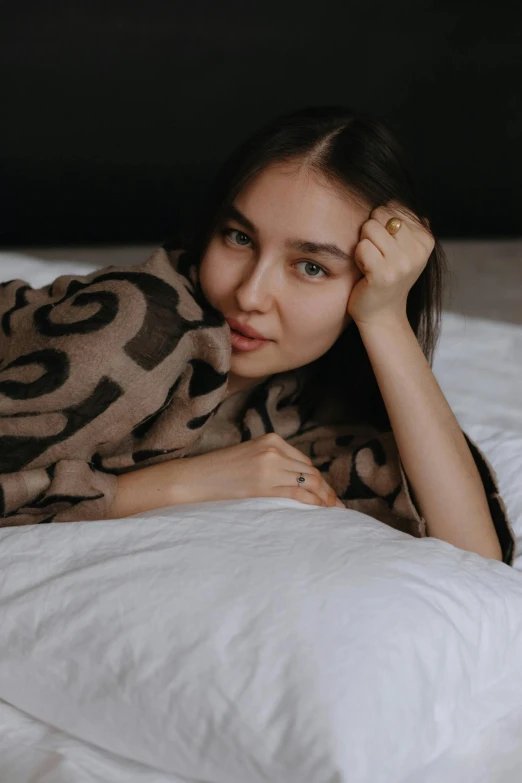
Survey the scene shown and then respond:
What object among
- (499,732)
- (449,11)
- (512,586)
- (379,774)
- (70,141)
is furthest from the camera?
(449,11)

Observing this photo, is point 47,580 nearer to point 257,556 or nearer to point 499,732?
point 257,556

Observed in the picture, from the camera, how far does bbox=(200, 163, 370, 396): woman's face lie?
3.57 ft

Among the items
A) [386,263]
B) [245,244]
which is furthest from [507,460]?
[245,244]

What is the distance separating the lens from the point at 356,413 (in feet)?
4.46

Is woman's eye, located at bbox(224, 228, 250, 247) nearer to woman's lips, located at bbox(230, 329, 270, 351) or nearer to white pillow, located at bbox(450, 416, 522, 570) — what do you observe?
woman's lips, located at bbox(230, 329, 270, 351)

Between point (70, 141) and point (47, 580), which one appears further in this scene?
point (70, 141)

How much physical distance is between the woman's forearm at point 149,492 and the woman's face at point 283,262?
0.19 metres

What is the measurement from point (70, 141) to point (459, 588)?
1997 millimetres

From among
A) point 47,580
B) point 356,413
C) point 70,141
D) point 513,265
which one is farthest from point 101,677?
point 513,265

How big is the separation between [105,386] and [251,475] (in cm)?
20

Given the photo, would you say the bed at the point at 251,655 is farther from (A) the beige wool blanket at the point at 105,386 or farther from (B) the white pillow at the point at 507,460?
(B) the white pillow at the point at 507,460

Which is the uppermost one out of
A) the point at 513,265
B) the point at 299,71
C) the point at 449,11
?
the point at 449,11

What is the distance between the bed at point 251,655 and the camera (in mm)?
697

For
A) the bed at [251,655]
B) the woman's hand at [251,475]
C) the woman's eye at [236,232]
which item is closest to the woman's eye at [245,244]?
the woman's eye at [236,232]
